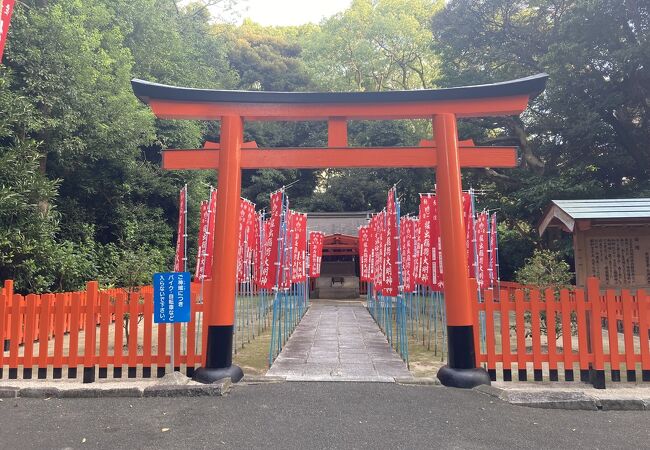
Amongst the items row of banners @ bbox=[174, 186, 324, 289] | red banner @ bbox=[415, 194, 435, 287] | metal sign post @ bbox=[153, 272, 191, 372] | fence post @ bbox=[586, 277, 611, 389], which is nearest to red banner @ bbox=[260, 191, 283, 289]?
row of banners @ bbox=[174, 186, 324, 289]

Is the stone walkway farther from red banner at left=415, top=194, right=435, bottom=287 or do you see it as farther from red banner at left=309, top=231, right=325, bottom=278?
red banner at left=309, top=231, right=325, bottom=278

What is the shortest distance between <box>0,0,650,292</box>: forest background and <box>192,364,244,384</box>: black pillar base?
162 inches

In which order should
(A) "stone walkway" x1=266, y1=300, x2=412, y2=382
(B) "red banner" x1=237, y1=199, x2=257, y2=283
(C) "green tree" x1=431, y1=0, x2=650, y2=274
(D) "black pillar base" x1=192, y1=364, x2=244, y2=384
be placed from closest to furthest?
(D) "black pillar base" x1=192, y1=364, x2=244, y2=384 < (A) "stone walkway" x1=266, y1=300, x2=412, y2=382 < (B) "red banner" x1=237, y1=199, x2=257, y2=283 < (C) "green tree" x1=431, y1=0, x2=650, y2=274

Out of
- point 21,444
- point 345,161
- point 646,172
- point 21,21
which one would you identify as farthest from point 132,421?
point 646,172

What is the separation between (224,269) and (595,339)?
4.89 metres

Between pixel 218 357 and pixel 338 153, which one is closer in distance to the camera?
pixel 218 357

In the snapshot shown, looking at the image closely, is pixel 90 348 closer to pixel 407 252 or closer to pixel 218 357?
pixel 218 357

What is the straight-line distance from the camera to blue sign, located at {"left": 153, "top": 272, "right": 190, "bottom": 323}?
5.75 metres

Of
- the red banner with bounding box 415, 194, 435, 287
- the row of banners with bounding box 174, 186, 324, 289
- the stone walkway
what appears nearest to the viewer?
the stone walkway

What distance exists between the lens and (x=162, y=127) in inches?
776

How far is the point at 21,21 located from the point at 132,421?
12783 mm

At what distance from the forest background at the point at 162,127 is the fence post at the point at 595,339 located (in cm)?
803

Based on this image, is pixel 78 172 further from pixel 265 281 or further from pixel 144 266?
pixel 265 281

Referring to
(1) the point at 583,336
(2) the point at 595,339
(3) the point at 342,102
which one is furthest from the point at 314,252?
(2) the point at 595,339
